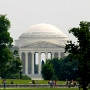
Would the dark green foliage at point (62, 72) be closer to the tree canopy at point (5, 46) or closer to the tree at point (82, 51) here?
the tree canopy at point (5, 46)

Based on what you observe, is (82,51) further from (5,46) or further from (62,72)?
(62,72)

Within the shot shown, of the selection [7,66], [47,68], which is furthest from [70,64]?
[7,66]

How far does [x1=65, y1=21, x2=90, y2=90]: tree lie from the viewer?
8819 centimetres

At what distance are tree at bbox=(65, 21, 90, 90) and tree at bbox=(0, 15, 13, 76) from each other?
2002 inches

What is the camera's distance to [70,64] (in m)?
199

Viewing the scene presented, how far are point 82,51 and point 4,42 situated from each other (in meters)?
55.6

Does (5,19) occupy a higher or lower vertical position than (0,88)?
higher

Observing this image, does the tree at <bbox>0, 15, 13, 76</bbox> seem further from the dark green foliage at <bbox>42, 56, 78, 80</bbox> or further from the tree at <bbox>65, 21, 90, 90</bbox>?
the tree at <bbox>65, 21, 90, 90</bbox>

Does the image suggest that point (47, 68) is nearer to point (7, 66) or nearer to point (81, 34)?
point (7, 66)

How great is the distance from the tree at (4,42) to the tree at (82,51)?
50848 mm

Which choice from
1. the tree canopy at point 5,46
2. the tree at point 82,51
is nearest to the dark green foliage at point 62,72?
the tree canopy at point 5,46

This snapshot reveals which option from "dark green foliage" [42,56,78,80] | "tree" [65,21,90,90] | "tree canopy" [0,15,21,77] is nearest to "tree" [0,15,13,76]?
"tree canopy" [0,15,21,77]

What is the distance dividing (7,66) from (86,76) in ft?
203

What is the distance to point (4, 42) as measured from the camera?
143 m
